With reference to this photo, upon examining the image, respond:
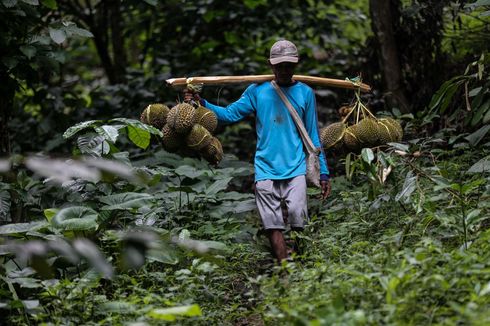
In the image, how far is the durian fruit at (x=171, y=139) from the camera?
5238mm

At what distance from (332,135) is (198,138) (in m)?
1.02

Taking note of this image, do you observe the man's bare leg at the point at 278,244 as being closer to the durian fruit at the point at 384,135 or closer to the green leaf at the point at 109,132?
the durian fruit at the point at 384,135

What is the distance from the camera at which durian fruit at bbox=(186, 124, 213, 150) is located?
522 centimetres

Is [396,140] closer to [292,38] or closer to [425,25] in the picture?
[425,25]

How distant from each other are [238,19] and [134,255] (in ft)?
26.2

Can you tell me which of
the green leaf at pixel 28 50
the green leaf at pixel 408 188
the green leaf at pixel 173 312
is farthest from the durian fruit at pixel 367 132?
the green leaf at pixel 28 50

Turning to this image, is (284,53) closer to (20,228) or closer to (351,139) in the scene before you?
(351,139)

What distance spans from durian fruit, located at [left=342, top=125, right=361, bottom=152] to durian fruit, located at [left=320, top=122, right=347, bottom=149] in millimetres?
40

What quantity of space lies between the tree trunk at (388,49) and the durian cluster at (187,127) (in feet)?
10.0

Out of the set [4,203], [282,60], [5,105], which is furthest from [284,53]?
[5,105]

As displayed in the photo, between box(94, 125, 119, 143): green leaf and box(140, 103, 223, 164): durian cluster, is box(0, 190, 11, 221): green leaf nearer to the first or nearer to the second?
box(94, 125, 119, 143): green leaf

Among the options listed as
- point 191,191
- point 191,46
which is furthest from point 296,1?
point 191,191

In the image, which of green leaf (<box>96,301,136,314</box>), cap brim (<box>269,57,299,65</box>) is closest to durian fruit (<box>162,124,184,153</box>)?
cap brim (<box>269,57,299,65</box>)

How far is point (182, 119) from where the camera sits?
5.14 metres
